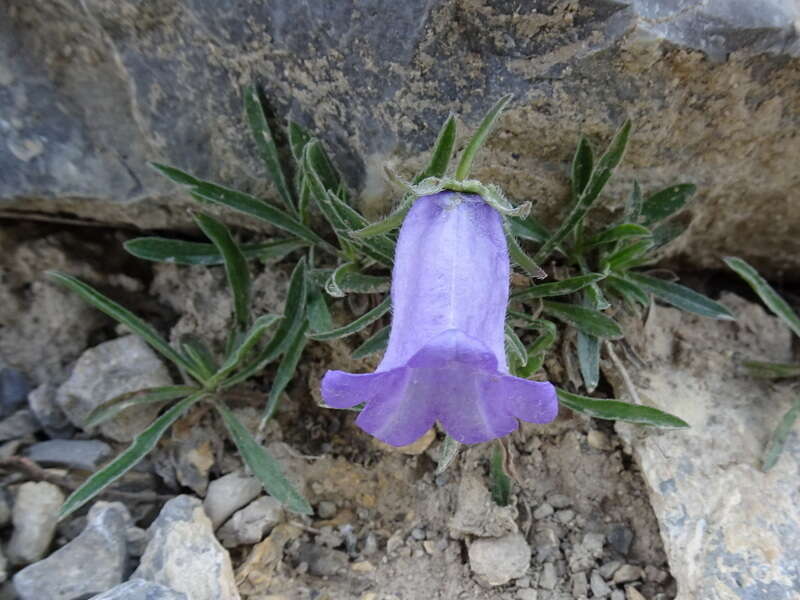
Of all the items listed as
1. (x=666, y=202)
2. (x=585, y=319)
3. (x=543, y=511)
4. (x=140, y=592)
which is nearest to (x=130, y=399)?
(x=140, y=592)

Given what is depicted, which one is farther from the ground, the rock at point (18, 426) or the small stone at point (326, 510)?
the rock at point (18, 426)

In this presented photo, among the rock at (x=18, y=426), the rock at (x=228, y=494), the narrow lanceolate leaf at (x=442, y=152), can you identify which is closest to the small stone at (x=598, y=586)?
the rock at (x=228, y=494)

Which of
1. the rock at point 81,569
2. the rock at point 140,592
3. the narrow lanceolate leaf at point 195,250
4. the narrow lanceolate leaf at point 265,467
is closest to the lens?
the rock at point 140,592

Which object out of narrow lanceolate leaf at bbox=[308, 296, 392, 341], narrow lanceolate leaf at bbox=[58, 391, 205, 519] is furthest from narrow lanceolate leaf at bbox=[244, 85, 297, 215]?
narrow lanceolate leaf at bbox=[58, 391, 205, 519]

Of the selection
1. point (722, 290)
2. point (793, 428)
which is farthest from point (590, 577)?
point (722, 290)

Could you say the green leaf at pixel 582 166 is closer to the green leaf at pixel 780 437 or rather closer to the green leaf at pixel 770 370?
the green leaf at pixel 770 370

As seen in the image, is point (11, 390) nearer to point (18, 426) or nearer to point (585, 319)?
point (18, 426)

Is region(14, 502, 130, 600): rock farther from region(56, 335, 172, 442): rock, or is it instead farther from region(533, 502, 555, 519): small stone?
region(533, 502, 555, 519): small stone
